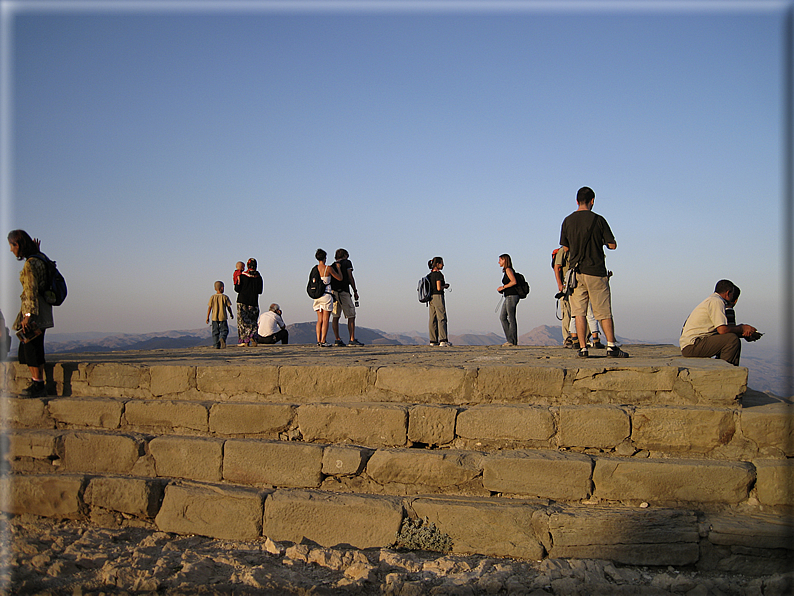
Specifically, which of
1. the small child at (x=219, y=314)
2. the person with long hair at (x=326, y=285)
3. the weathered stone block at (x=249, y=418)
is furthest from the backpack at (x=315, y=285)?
the weathered stone block at (x=249, y=418)

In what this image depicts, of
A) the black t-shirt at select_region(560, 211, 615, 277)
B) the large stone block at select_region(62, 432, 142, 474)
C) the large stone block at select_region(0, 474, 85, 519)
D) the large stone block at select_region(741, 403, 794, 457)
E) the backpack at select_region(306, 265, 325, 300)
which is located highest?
the black t-shirt at select_region(560, 211, 615, 277)

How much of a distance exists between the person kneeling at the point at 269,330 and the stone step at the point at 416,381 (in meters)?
5.26

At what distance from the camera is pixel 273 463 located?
14.3ft

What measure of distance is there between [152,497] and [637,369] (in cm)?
423

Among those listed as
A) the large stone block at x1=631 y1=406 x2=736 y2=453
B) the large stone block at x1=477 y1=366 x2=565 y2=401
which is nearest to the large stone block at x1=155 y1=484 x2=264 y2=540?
the large stone block at x1=477 y1=366 x2=565 y2=401

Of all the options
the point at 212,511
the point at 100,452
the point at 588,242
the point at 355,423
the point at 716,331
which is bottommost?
the point at 212,511

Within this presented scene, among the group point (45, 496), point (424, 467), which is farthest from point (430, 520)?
point (45, 496)

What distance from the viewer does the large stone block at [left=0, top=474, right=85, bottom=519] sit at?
448 cm

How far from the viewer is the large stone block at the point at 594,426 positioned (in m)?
4.00

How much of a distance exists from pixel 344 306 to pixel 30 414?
503 cm

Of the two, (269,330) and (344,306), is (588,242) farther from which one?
(269,330)

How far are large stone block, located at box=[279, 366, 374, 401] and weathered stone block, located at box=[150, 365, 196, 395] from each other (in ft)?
3.36

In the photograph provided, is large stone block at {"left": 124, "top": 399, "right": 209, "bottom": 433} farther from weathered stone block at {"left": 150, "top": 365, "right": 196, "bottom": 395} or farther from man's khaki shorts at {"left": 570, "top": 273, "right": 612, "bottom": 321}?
man's khaki shorts at {"left": 570, "top": 273, "right": 612, "bottom": 321}

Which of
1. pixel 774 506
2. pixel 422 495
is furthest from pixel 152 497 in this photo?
pixel 774 506
